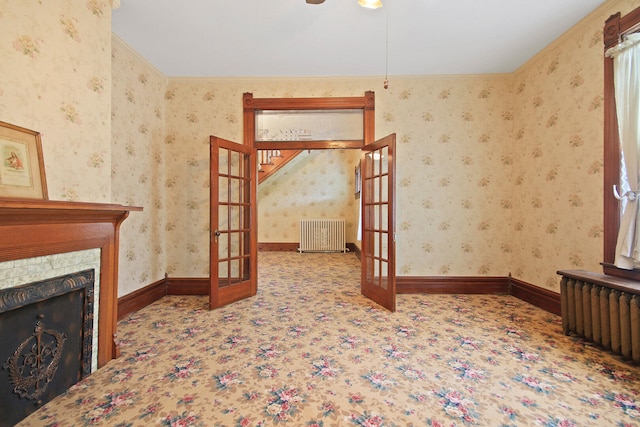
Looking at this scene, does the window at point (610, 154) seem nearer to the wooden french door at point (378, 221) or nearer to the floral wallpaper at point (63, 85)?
the wooden french door at point (378, 221)

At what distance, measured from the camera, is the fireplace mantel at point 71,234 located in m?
1.34

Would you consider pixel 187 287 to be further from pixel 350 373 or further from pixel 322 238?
pixel 322 238

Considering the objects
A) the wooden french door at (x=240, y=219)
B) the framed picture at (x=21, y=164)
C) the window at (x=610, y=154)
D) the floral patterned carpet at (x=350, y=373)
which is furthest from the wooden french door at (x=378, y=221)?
the framed picture at (x=21, y=164)

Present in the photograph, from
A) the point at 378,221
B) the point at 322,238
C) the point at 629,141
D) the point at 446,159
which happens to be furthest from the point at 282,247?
the point at 629,141

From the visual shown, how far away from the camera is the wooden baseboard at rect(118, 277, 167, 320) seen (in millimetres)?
2830

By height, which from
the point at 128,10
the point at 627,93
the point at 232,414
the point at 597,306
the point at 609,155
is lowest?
the point at 232,414

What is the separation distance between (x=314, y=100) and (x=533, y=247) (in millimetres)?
3174

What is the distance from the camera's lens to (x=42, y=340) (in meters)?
1.52

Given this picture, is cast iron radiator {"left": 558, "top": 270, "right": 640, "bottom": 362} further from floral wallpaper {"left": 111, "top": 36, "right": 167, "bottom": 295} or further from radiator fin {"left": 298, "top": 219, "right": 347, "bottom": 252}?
radiator fin {"left": 298, "top": 219, "right": 347, "bottom": 252}

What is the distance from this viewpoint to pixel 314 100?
143 inches

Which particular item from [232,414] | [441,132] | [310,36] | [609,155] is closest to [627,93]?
[609,155]

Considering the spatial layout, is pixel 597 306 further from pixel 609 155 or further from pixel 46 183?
pixel 46 183

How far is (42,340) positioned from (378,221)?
299 cm

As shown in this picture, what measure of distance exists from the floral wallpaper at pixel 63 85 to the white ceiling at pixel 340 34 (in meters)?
0.68
